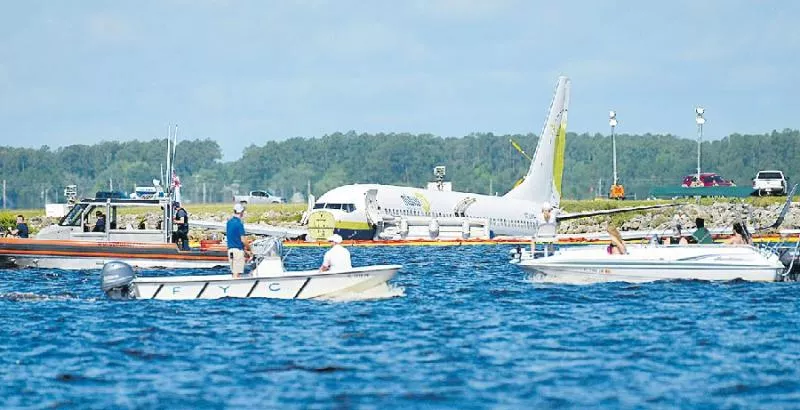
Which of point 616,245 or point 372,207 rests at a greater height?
point 372,207

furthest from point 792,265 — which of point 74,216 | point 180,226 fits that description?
point 74,216

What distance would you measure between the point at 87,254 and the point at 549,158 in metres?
48.4

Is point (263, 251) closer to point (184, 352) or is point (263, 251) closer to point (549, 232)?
point (184, 352)

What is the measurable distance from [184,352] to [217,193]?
17149 cm

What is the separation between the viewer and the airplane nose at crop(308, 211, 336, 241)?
67.8m

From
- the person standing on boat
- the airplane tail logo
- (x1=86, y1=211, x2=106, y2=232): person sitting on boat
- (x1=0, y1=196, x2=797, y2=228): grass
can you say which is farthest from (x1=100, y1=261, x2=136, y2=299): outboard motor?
(x1=0, y1=196, x2=797, y2=228): grass

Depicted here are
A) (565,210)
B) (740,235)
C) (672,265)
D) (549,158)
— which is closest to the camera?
(672,265)

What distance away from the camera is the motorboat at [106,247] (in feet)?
134

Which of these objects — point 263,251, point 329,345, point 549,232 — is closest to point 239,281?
point 263,251

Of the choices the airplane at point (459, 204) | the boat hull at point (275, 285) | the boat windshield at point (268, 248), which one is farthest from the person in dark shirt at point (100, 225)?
the airplane at point (459, 204)

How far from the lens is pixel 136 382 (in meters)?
20.3

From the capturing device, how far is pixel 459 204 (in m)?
78.4

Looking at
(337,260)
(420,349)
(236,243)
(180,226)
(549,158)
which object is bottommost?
(420,349)

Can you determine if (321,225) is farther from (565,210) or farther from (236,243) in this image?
(565,210)
